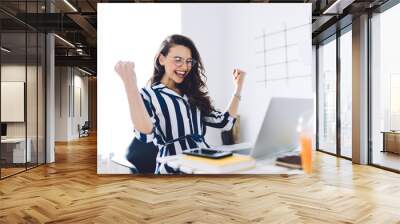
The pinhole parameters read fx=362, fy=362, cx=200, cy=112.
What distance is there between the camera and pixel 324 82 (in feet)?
30.9

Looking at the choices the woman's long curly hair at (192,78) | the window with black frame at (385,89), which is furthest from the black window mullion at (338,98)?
the woman's long curly hair at (192,78)

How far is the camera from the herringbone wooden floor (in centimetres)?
354

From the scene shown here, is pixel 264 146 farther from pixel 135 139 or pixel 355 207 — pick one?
pixel 135 139

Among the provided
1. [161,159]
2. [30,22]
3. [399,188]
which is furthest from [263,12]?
[30,22]

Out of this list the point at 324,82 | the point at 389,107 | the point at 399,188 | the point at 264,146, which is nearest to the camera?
the point at 264,146

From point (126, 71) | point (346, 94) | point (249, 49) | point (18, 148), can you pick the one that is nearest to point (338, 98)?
point (346, 94)

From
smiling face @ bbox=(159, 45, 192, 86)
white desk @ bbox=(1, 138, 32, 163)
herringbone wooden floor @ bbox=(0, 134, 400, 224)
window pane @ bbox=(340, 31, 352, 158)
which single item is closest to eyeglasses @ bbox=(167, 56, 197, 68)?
smiling face @ bbox=(159, 45, 192, 86)

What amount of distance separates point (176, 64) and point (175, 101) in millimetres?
507

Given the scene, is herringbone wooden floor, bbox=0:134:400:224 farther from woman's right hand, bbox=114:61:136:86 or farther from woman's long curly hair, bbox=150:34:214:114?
woman's right hand, bbox=114:61:136:86

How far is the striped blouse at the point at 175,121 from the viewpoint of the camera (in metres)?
4.98

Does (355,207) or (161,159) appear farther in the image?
(161,159)

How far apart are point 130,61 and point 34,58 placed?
2539mm

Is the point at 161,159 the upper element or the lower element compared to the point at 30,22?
lower

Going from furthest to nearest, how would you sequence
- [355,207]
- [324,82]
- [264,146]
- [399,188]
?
1. [324,82]
2. [399,188]
3. [264,146]
4. [355,207]
